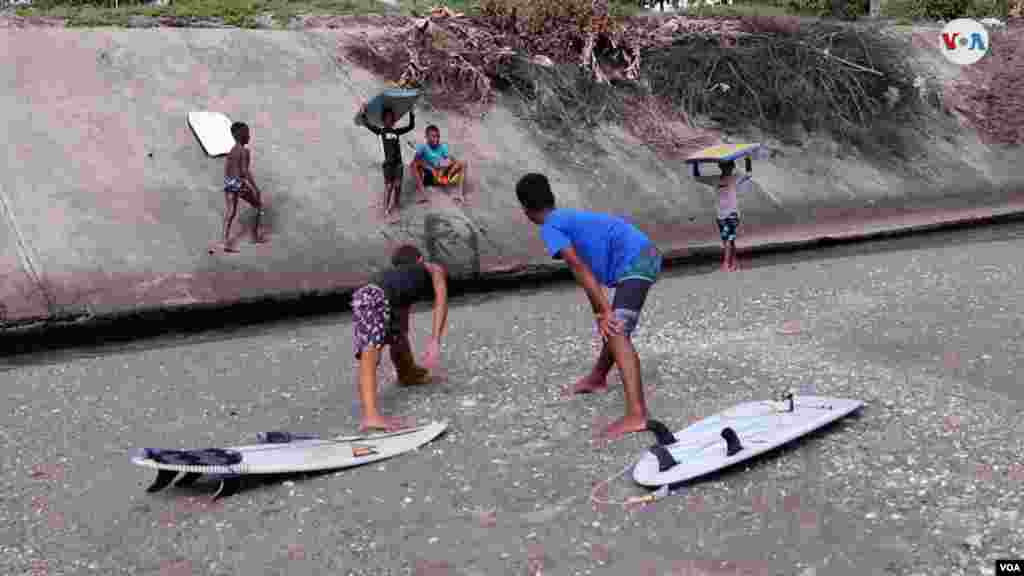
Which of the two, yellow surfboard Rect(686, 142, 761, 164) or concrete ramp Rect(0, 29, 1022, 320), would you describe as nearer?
concrete ramp Rect(0, 29, 1022, 320)

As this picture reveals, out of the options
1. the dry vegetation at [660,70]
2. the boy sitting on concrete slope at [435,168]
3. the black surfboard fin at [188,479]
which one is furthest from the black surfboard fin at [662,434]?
the dry vegetation at [660,70]

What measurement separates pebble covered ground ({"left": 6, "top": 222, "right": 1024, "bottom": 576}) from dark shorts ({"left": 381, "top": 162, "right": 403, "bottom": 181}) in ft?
11.4

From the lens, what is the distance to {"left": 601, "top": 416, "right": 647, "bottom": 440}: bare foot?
6945 mm

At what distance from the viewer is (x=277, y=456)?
21.7ft

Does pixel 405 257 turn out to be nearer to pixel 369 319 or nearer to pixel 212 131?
pixel 369 319

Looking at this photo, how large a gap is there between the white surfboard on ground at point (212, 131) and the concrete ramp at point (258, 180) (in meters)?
0.15

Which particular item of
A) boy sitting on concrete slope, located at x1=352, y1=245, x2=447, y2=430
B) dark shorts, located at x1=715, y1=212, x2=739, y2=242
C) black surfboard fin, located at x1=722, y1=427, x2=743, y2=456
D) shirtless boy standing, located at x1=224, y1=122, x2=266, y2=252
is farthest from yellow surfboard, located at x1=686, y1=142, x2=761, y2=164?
black surfboard fin, located at x1=722, y1=427, x2=743, y2=456

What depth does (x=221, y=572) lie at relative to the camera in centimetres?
557

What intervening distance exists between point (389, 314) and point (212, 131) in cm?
757

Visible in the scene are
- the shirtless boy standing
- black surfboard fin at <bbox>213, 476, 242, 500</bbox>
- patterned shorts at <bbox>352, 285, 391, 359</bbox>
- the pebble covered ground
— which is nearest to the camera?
the pebble covered ground

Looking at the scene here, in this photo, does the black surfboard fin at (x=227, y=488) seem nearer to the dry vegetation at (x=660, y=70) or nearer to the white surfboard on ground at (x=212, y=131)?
the white surfboard on ground at (x=212, y=131)

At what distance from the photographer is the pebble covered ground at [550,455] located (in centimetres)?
553

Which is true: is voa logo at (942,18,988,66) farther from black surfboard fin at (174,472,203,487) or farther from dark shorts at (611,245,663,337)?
black surfboard fin at (174,472,203,487)

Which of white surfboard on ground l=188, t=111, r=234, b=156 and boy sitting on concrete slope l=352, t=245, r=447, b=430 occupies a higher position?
white surfboard on ground l=188, t=111, r=234, b=156
